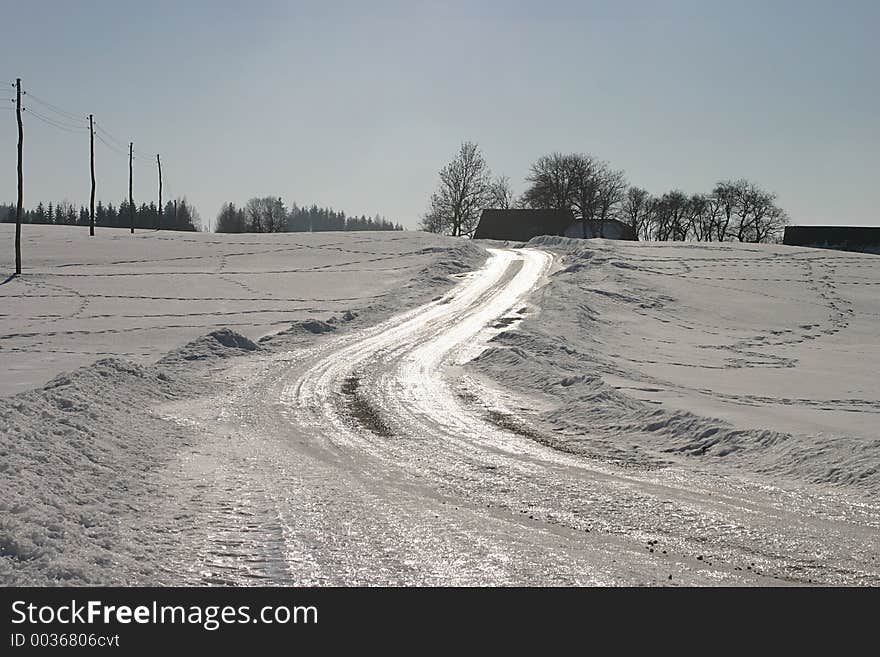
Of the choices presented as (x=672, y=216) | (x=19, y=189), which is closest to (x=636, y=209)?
(x=672, y=216)

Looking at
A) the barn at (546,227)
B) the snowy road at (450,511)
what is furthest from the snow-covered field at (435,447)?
the barn at (546,227)

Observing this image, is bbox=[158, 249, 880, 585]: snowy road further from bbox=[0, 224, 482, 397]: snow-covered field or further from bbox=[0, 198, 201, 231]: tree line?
bbox=[0, 198, 201, 231]: tree line

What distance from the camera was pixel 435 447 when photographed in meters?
10.3

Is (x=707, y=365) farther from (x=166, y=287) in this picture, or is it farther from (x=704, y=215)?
(x=704, y=215)

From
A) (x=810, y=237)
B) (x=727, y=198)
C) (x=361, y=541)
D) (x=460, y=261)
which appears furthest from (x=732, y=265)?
(x=727, y=198)

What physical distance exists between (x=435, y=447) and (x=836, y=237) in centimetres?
8249

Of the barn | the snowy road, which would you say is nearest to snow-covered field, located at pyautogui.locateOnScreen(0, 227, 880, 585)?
the snowy road

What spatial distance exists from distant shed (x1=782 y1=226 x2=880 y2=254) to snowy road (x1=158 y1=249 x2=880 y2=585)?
78.0 metres

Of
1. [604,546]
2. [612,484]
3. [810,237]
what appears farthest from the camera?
[810,237]

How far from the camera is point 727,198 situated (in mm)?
103562

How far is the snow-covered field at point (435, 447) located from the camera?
6.26 meters

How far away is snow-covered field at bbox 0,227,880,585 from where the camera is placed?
6262mm
